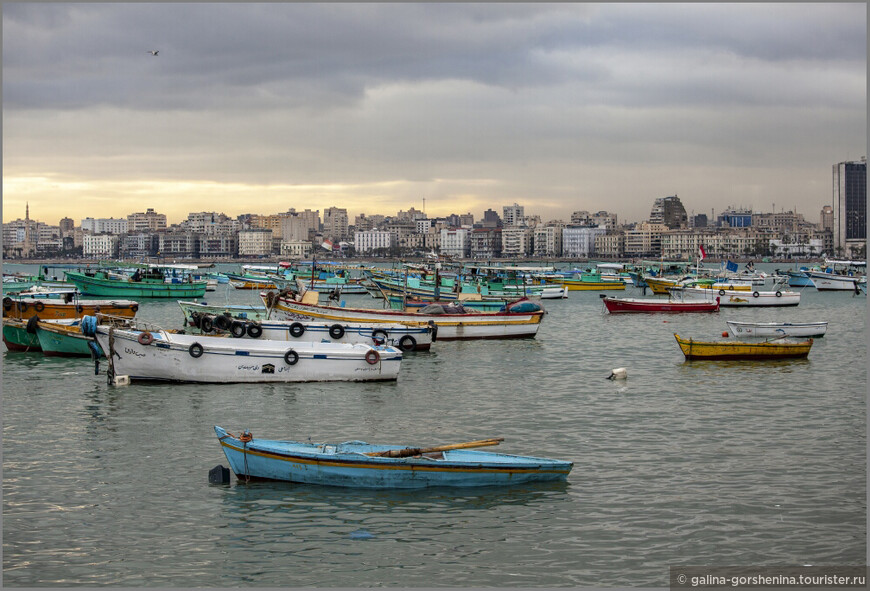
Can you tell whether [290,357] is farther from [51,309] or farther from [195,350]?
[51,309]

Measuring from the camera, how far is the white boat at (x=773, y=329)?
4419cm

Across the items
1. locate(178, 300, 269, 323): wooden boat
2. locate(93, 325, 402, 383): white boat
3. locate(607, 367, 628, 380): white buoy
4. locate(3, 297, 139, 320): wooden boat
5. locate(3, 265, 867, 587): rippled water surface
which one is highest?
locate(3, 297, 139, 320): wooden boat

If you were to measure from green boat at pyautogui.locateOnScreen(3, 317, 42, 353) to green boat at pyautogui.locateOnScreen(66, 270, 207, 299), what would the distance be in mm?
39118

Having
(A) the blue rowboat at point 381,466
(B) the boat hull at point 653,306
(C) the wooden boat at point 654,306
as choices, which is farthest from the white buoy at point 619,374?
(B) the boat hull at point 653,306

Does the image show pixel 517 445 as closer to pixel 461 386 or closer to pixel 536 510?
pixel 536 510

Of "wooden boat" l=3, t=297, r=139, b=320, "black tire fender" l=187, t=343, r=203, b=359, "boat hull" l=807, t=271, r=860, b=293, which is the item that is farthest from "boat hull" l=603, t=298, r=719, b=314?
"boat hull" l=807, t=271, r=860, b=293

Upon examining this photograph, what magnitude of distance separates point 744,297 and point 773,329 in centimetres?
2855

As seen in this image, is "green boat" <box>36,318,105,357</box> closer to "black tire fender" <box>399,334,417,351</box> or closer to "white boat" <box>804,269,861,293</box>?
"black tire fender" <box>399,334,417,351</box>

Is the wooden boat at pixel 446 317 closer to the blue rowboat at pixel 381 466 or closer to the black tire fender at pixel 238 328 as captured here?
the black tire fender at pixel 238 328

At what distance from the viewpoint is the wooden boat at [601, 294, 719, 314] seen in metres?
64.1

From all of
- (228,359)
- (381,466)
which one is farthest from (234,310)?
(381,466)

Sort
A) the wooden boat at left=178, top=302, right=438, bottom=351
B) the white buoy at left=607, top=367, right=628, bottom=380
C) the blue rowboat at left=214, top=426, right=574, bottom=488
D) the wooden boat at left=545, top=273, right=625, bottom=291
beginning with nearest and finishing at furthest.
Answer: the blue rowboat at left=214, top=426, right=574, bottom=488
the white buoy at left=607, top=367, right=628, bottom=380
the wooden boat at left=178, top=302, right=438, bottom=351
the wooden boat at left=545, top=273, right=625, bottom=291

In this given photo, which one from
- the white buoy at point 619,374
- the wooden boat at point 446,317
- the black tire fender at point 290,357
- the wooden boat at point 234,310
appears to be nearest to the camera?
the black tire fender at point 290,357

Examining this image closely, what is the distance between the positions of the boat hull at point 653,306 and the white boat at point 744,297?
597cm
